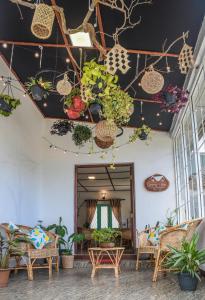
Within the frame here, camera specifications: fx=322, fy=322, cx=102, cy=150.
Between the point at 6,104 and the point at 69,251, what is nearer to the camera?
the point at 6,104

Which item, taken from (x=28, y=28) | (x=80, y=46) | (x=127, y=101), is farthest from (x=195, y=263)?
(x=28, y=28)

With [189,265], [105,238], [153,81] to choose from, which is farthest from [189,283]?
[153,81]

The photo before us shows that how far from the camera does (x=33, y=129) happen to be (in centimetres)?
787

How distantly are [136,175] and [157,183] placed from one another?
55cm

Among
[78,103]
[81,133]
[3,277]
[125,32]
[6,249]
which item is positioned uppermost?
[125,32]

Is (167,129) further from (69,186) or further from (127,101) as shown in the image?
(127,101)

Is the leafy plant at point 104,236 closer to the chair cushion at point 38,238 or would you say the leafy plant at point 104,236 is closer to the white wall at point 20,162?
the chair cushion at point 38,238

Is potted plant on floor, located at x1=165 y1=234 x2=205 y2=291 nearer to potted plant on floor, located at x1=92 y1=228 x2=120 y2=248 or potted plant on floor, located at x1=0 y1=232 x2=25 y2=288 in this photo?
potted plant on floor, located at x1=92 y1=228 x2=120 y2=248

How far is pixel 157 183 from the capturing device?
7.77 m

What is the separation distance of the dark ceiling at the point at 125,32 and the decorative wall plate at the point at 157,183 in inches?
85.2

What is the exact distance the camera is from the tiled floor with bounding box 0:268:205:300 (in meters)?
3.54

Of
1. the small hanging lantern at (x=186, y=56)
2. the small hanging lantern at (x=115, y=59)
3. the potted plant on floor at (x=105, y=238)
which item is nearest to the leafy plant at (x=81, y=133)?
the potted plant on floor at (x=105, y=238)

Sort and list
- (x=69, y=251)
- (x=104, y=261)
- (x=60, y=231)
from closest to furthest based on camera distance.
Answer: (x=104, y=261), (x=69, y=251), (x=60, y=231)

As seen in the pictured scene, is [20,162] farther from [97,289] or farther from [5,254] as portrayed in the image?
[97,289]
